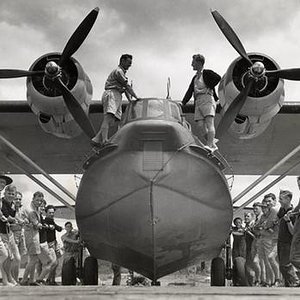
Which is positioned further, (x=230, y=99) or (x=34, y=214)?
(x=34, y=214)

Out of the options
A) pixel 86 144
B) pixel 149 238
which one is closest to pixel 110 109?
pixel 149 238

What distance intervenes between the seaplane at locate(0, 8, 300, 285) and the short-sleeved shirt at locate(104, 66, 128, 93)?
486 millimetres

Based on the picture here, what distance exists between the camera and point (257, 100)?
7234 mm

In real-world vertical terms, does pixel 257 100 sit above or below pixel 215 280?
above

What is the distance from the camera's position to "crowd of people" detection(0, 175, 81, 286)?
7.57 meters

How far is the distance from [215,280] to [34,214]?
136 inches

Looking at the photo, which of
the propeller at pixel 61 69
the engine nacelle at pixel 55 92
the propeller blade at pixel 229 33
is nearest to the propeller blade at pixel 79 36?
the propeller at pixel 61 69

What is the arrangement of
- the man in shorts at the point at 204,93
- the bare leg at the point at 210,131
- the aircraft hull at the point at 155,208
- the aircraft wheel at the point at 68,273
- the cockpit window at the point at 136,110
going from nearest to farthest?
the aircraft hull at the point at 155,208, the cockpit window at the point at 136,110, the bare leg at the point at 210,131, the man in shorts at the point at 204,93, the aircraft wheel at the point at 68,273

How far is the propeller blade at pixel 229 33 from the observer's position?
23.7 ft

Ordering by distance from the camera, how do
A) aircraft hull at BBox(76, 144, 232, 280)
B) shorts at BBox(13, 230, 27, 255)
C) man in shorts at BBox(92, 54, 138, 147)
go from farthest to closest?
shorts at BBox(13, 230, 27, 255), man in shorts at BBox(92, 54, 138, 147), aircraft hull at BBox(76, 144, 232, 280)

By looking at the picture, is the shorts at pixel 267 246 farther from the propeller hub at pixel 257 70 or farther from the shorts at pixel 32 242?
the shorts at pixel 32 242

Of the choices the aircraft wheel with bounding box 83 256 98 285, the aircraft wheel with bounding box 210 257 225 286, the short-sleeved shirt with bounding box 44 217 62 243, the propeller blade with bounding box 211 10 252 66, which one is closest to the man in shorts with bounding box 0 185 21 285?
the short-sleeved shirt with bounding box 44 217 62 243

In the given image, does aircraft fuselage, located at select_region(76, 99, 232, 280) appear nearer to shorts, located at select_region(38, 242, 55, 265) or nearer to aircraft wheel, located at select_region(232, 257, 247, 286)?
aircraft wheel, located at select_region(232, 257, 247, 286)

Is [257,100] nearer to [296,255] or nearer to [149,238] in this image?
[296,255]
